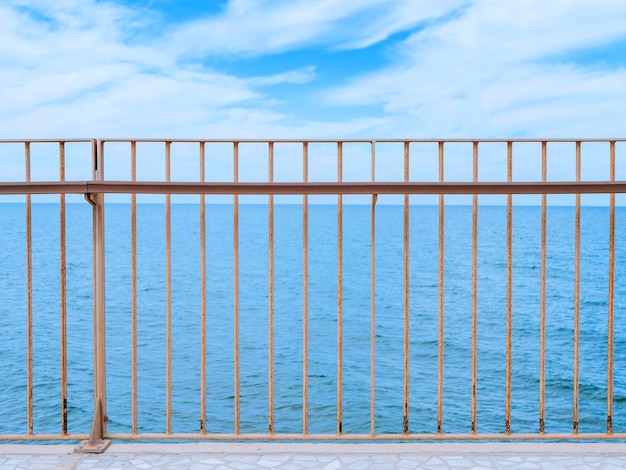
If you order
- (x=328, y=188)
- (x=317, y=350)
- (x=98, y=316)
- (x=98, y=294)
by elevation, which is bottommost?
(x=317, y=350)

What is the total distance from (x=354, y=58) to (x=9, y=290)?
3335cm

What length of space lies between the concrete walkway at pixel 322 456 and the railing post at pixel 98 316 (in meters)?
0.09

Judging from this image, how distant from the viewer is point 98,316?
3.33 m

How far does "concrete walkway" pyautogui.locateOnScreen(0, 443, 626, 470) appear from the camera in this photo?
3051 mm

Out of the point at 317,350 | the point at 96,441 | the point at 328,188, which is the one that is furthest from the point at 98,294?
the point at 317,350

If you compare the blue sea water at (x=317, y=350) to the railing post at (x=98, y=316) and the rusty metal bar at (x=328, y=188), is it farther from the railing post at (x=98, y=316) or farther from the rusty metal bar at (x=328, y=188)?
the rusty metal bar at (x=328, y=188)

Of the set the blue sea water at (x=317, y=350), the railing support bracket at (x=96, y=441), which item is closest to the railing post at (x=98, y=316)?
the railing support bracket at (x=96, y=441)

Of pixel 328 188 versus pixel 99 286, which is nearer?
pixel 328 188

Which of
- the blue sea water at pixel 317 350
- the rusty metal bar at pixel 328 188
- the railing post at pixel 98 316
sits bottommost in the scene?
the blue sea water at pixel 317 350

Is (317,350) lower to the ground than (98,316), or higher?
lower

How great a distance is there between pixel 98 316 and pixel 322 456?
4.29 ft

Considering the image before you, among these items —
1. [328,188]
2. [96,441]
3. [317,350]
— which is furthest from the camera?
[317,350]

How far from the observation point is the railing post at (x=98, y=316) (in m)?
3.26

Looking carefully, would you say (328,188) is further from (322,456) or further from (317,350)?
(317,350)
